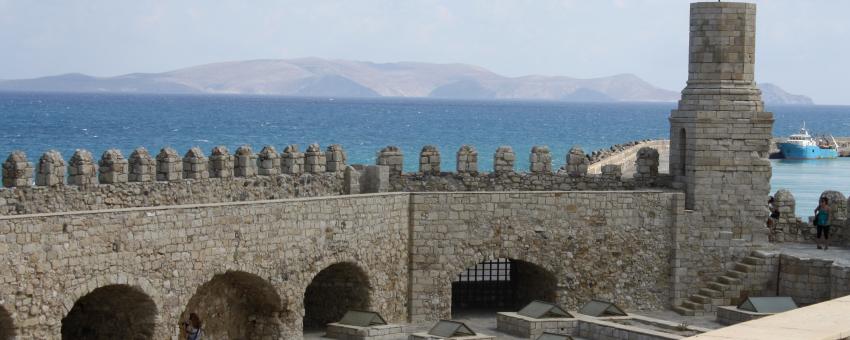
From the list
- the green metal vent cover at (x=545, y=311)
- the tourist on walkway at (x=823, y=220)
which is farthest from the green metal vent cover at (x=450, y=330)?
the tourist on walkway at (x=823, y=220)

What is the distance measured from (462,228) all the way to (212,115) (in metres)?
115

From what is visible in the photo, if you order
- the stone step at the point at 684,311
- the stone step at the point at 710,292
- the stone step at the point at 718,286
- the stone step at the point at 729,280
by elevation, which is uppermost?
the stone step at the point at 729,280

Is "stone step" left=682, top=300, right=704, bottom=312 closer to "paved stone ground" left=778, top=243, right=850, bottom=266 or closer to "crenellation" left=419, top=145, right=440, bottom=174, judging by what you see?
"paved stone ground" left=778, top=243, right=850, bottom=266

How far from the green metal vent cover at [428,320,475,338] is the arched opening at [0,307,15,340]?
22.1 feet

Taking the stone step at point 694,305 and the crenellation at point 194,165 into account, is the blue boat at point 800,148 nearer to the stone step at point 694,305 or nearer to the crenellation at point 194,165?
the stone step at point 694,305

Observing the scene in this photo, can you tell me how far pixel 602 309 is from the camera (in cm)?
2662

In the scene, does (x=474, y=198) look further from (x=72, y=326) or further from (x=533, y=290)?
(x=72, y=326)

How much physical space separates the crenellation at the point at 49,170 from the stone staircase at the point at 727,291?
434 inches

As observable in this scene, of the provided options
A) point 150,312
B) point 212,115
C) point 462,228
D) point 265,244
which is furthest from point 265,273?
point 212,115

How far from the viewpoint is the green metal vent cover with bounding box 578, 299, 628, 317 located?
26.6 m

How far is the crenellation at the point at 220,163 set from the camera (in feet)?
86.4

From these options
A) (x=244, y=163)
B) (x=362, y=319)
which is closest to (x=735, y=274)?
(x=362, y=319)

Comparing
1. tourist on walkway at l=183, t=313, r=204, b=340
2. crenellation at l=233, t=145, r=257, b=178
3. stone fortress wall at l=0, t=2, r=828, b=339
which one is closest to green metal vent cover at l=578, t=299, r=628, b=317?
stone fortress wall at l=0, t=2, r=828, b=339

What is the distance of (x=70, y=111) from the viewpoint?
14088 centimetres
